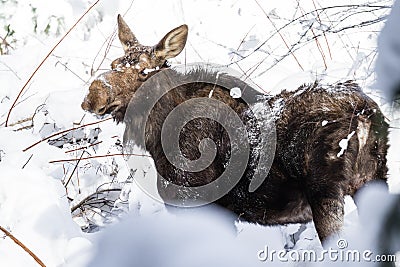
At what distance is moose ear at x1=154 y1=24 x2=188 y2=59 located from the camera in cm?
390

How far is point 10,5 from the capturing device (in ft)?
25.1

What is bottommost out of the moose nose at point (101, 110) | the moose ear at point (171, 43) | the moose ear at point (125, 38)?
the moose nose at point (101, 110)

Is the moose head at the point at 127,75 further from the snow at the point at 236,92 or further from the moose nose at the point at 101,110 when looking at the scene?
the snow at the point at 236,92

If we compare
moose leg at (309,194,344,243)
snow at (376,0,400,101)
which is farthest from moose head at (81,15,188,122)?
snow at (376,0,400,101)

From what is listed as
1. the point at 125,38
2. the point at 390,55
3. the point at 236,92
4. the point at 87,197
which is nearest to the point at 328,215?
the point at 236,92

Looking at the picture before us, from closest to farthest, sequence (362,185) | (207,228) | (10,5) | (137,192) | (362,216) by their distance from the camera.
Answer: (362,216), (362,185), (207,228), (137,192), (10,5)

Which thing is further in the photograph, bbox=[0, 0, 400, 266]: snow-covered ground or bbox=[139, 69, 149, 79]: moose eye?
bbox=[139, 69, 149, 79]: moose eye

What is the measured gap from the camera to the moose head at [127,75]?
3648mm

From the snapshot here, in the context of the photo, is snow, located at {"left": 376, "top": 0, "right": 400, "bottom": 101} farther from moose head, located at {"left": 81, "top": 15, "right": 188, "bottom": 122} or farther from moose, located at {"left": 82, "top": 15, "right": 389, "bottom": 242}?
moose head, located at {"left": 81, "top": 15, "right": 188, "bottom": 122}

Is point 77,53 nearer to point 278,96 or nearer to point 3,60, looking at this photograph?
point 3,60

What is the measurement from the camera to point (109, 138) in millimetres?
4891

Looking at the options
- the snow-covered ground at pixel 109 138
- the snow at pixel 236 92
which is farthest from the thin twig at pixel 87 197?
the snow at pixel 236 92

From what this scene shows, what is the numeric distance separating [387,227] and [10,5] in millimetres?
7245

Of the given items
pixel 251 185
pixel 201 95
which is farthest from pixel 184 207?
pixel 201 95
